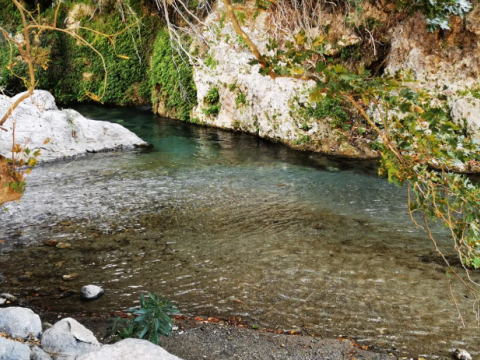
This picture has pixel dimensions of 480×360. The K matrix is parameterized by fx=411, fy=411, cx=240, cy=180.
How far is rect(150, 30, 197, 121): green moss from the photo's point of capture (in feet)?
49.1

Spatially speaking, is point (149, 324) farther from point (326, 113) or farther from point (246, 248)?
point (326, 113)

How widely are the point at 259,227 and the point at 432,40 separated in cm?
761

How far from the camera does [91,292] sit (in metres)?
4.29

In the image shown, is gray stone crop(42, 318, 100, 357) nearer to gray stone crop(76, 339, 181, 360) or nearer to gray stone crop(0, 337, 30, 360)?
gray stone crop(0, 337, 30, 360)

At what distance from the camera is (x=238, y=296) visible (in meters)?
4.34

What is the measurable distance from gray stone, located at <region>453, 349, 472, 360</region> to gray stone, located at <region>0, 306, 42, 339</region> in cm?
338

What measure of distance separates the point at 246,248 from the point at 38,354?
3.04 meters

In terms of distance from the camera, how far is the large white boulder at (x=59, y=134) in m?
9.79

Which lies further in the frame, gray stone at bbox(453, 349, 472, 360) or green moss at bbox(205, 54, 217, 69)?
green moss at bbox(205, 54, 217, 69)

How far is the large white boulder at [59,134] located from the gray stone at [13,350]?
25.3ft

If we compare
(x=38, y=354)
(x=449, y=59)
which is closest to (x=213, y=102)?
(x=449, y=59)

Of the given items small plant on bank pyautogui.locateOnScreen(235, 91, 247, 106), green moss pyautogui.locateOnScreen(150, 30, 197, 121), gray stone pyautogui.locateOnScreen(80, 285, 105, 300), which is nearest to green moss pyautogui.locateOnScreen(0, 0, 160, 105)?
green moss pyautogui.locateOnScreen(150, 30, 197, 121)

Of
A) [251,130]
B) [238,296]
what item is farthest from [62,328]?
[251,130]

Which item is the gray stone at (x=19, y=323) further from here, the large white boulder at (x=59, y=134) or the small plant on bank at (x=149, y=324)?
the large white boulder at (x=59, y=134)
